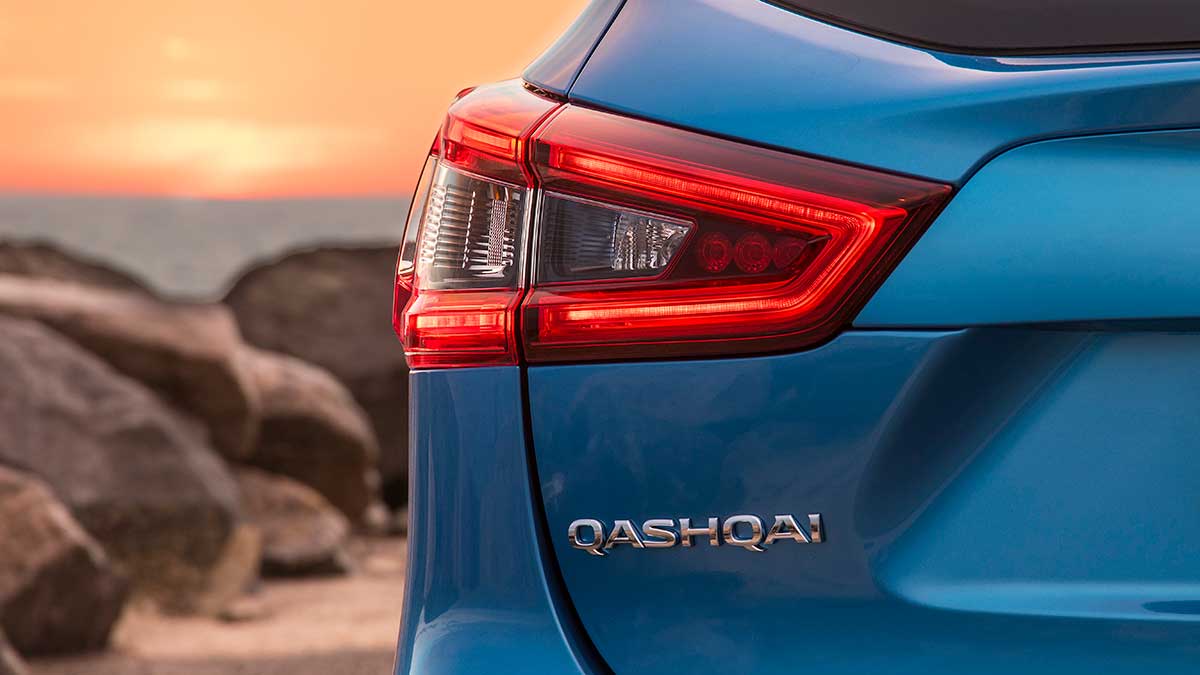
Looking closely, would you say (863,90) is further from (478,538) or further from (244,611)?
(244,611)

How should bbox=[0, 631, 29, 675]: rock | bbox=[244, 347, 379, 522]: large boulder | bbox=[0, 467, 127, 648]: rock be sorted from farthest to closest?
bbox=[244, 347, 379, 522]: large boulder → bbox=[0, 467, 127, 648]: rock → bbox=[0, 631, 29, 675]: rock

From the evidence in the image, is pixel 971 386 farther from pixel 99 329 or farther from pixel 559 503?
pixel 99 329

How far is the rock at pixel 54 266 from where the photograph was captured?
13812mm

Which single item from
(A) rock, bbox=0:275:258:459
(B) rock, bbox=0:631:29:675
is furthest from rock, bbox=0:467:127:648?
(A) rock, bbox=0:275:258:459

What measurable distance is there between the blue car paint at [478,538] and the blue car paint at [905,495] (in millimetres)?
38

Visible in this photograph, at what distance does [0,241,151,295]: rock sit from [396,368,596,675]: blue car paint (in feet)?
42.0

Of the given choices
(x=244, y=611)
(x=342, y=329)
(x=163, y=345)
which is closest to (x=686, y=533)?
(x=244, y=611)

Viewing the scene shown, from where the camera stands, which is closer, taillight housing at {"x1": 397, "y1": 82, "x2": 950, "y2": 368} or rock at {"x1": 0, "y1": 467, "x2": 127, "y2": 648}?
taillight housing at {"x1": 397, "y1": 82, "x2": 950, "y2": 368}

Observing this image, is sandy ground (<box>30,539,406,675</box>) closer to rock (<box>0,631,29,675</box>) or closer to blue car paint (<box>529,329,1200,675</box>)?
rock (<box>0,631,29,675</box>)

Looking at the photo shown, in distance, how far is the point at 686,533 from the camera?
131cm

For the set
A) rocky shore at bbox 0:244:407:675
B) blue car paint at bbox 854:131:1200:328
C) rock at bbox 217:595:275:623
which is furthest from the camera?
rock at bbox 217:595:275:623

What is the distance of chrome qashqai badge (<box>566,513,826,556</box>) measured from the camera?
129 cm

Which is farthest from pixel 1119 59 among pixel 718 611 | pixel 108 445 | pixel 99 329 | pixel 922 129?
pixel 99 329

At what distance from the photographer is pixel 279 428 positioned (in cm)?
1056
